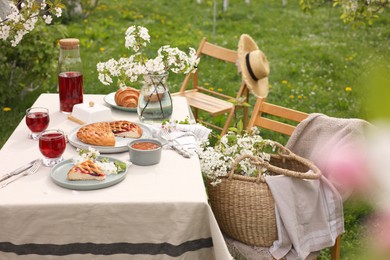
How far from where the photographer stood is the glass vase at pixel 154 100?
2.66 metres

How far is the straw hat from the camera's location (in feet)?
14.5

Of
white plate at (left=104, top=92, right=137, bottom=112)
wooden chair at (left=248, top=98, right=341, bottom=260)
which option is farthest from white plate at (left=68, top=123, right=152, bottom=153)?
wooden chair at (left=248, top=98, right=341, bottom=260)

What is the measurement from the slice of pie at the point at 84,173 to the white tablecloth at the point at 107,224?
0.22ft

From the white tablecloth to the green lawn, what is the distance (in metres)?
1.94

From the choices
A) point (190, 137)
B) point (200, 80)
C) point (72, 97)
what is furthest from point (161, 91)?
point (200, 80)

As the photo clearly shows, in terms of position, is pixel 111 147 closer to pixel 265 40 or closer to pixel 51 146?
pixel 51 146

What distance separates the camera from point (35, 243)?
190 cm

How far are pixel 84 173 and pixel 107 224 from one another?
25 centimetres

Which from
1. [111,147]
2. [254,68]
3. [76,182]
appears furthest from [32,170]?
[254,68]

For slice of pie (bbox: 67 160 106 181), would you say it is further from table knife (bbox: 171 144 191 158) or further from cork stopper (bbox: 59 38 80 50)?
cork stopper (bbox: 59 38 80 50)

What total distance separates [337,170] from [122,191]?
63.7 inches

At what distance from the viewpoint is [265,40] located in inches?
324

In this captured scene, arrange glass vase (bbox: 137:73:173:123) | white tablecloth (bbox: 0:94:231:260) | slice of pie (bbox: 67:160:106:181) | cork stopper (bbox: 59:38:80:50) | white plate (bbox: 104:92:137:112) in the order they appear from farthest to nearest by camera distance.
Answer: white plate (bbox: 104:92:137:112), cork stopper (bbox: 59:38:80:50), glass vase (bbox: 137:73:173:123), slice of pie (bbox: 67:160:106:181), white tablecloth (bbox: 0:94:231:260)

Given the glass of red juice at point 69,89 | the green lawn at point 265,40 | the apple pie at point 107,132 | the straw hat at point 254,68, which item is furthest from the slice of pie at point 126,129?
the straw hat at point 254,68
